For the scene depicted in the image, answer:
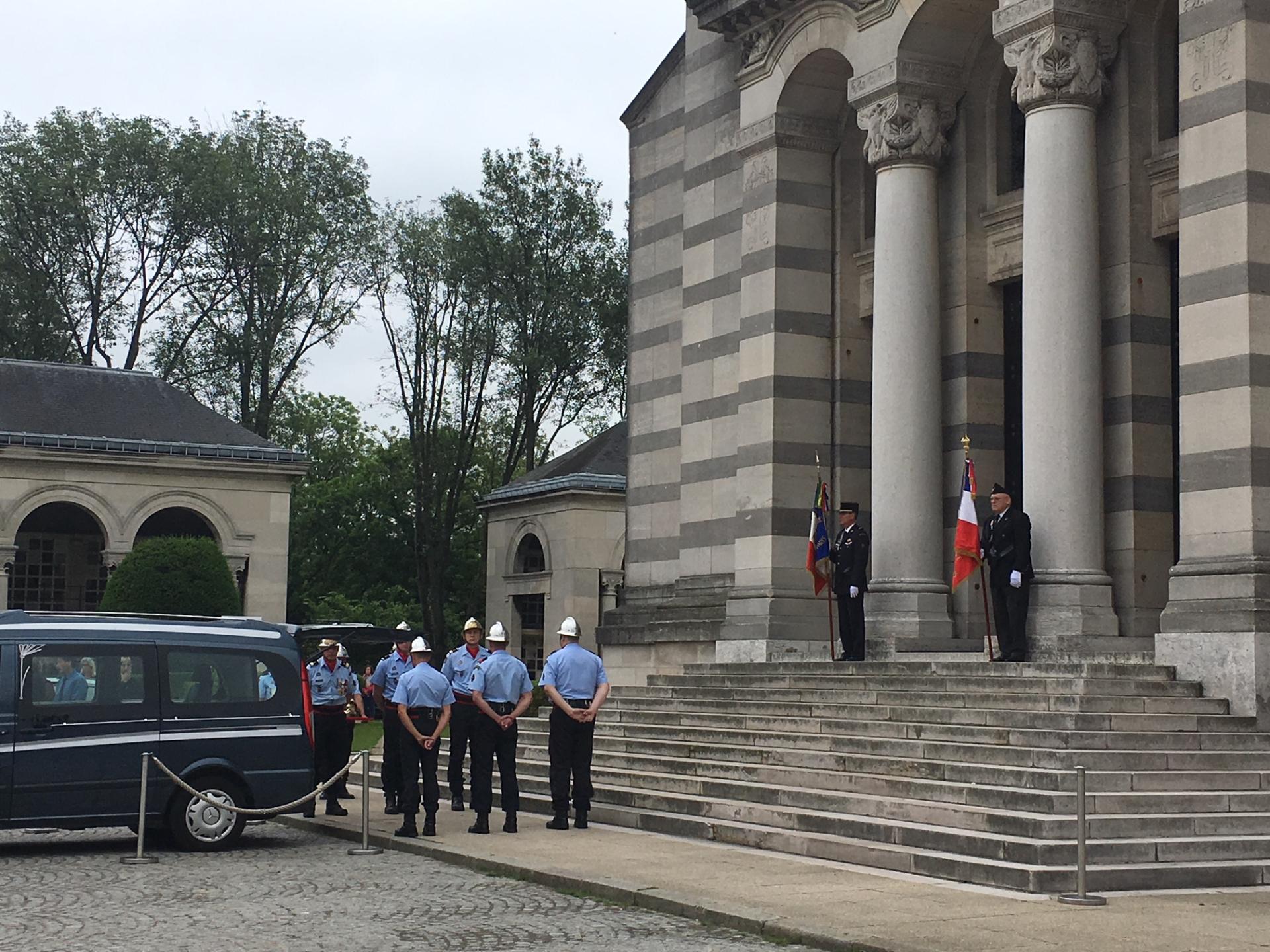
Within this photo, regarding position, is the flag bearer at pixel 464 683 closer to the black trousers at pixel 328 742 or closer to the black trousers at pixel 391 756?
the black trousers at pixel 391 756

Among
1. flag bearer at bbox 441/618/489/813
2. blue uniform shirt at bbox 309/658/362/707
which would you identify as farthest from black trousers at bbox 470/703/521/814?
blue uniform shirt at bbox 309/658/362/707

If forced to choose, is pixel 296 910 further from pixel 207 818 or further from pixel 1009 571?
pixel 1009 571

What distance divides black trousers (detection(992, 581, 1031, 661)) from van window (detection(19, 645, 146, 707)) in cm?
897

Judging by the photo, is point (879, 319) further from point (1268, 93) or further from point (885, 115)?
point (1268, 93)

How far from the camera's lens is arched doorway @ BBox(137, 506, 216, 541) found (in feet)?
163

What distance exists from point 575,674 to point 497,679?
30.6 inches

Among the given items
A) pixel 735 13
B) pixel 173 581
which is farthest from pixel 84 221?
pixel 735 13

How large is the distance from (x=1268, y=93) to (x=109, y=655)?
1255cm

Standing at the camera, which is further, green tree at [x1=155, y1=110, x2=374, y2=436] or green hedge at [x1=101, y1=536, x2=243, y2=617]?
green tree at [x1=155, y1=110, x2=374, y2=436]

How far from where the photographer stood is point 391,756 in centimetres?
1861

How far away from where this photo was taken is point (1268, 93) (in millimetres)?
16891

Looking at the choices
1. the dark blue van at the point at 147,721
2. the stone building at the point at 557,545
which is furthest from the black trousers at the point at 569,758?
the stone building at the point at 557,545

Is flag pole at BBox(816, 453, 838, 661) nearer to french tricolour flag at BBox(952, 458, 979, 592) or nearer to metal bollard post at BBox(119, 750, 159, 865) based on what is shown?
french tricolour flag at BBox(952, 458, 979, 592)

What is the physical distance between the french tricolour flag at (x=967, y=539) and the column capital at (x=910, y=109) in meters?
4.84
